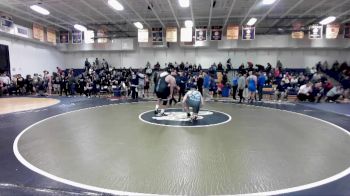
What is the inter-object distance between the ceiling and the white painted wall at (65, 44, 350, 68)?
272 cm

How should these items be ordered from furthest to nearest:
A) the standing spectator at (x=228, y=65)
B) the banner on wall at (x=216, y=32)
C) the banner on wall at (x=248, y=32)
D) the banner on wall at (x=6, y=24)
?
the standing spectator at (x=228, y=65)
the banner on wall at (x=216, y=32)
the banner on wall at (x=248, y=32)
the banner on wall at (x=6, y=24)

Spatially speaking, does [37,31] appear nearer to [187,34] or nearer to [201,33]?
[187,34]

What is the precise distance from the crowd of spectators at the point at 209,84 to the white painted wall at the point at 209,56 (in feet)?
2.75

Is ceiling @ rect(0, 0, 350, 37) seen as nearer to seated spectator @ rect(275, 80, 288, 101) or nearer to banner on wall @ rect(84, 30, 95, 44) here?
banner on wall @ rect(84, 30, 95, 44)

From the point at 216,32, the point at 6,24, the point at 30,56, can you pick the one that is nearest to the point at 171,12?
the point at 216,32

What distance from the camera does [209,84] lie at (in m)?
14.2

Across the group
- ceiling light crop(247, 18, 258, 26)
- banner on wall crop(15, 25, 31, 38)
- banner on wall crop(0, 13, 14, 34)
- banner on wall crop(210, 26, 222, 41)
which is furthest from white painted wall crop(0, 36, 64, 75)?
ceiling light crop(247, 18, 258, 26)

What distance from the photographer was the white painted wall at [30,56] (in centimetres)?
1783

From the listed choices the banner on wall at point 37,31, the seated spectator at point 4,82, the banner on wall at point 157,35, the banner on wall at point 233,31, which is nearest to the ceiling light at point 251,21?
the banner on wall at point 233,31

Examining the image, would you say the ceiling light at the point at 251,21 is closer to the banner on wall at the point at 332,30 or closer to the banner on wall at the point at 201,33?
the banner on wall at the point at 201,33

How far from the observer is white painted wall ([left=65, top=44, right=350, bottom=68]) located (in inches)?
819

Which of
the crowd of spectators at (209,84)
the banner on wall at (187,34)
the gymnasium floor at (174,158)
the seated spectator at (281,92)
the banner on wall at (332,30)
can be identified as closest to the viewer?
the gymnasium floor at (174,158)

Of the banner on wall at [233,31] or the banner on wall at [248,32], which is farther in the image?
the banner on wall at [233,31]

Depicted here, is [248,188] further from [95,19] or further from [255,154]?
[95,19]
